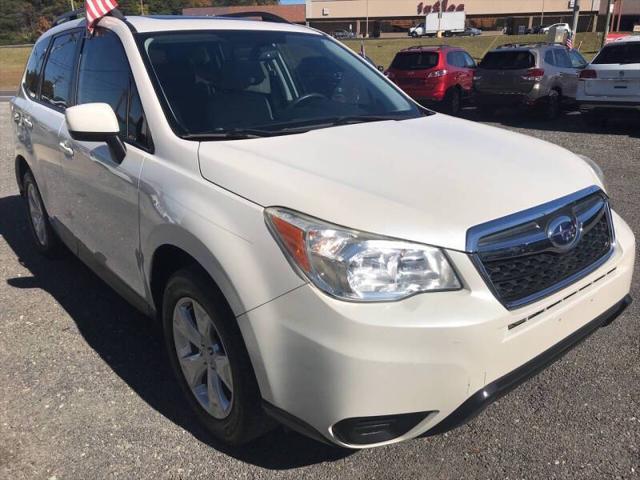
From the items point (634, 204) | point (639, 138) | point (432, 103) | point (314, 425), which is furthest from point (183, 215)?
point (432, 103)

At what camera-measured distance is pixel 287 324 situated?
6.81ft

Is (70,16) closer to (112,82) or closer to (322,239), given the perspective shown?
(112,82)

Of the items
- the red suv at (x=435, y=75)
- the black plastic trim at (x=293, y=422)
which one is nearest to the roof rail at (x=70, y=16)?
the black plastic trim at (x=293, y=422)

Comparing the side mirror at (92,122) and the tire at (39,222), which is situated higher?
the side mirror at (92,122)

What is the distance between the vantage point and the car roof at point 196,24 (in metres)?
3.33

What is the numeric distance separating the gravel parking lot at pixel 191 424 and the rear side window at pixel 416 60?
1205cm

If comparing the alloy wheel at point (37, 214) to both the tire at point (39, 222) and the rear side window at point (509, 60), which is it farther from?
the rear side window at point (509, 60)

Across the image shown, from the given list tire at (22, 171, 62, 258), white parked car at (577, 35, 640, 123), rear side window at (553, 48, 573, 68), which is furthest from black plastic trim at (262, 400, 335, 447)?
rear side window at (553, 48, 573, 68)

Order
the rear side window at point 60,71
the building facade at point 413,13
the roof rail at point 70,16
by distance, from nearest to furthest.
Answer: the rear side window at point 60,71 < the roof rail at point 70,16 < the building facade at point 413,13

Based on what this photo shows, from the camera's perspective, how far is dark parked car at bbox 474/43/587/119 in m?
13.0

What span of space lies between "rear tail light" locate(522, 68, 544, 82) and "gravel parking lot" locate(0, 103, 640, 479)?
32.5 feet

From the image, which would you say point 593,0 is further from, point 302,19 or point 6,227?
point 6,227

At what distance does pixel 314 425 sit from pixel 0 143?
11921mm

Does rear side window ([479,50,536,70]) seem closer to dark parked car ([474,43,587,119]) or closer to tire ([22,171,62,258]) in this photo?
dark parked car ([474,43,587,119])
